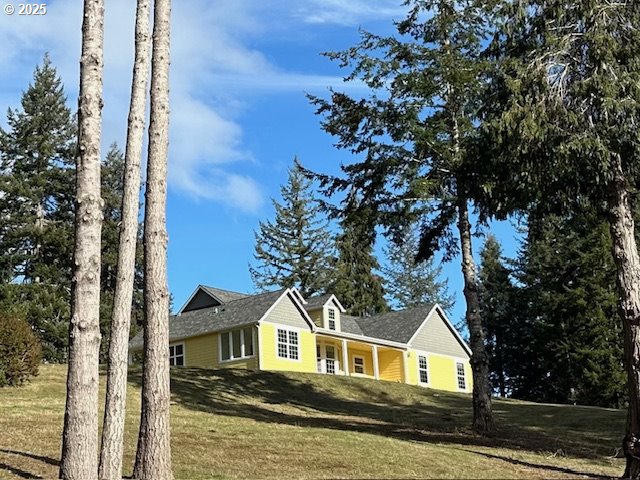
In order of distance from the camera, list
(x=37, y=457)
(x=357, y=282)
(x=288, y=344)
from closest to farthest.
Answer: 1. (x=37, y=457)
2. (x=288, y=344)
3. (x=357, y=282)

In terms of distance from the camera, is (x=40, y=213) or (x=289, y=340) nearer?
(x=289, y=340)

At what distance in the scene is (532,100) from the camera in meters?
14.9

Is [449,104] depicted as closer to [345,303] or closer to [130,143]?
[130,143]

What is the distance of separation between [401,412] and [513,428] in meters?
4.41

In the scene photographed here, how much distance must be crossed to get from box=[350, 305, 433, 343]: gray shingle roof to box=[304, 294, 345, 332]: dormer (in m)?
1.78

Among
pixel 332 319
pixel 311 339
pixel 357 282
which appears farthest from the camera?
pixel 357 282

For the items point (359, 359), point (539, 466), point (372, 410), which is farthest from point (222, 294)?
point (539, 466)

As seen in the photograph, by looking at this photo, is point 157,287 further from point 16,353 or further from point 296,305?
point 296,305

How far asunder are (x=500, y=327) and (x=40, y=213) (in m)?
32.0

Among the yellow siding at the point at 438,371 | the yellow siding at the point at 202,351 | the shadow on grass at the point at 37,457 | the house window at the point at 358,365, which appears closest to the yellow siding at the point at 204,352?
the yellow siding at the point at 202,351

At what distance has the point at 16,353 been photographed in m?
23.2

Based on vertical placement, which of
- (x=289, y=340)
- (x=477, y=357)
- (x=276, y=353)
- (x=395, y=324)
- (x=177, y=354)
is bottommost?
(x=477, y=357)

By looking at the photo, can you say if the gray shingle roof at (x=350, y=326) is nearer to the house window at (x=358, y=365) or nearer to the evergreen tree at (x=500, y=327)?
the house window at (x=358, y=365)

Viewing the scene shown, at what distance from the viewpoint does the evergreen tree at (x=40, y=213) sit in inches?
1679
